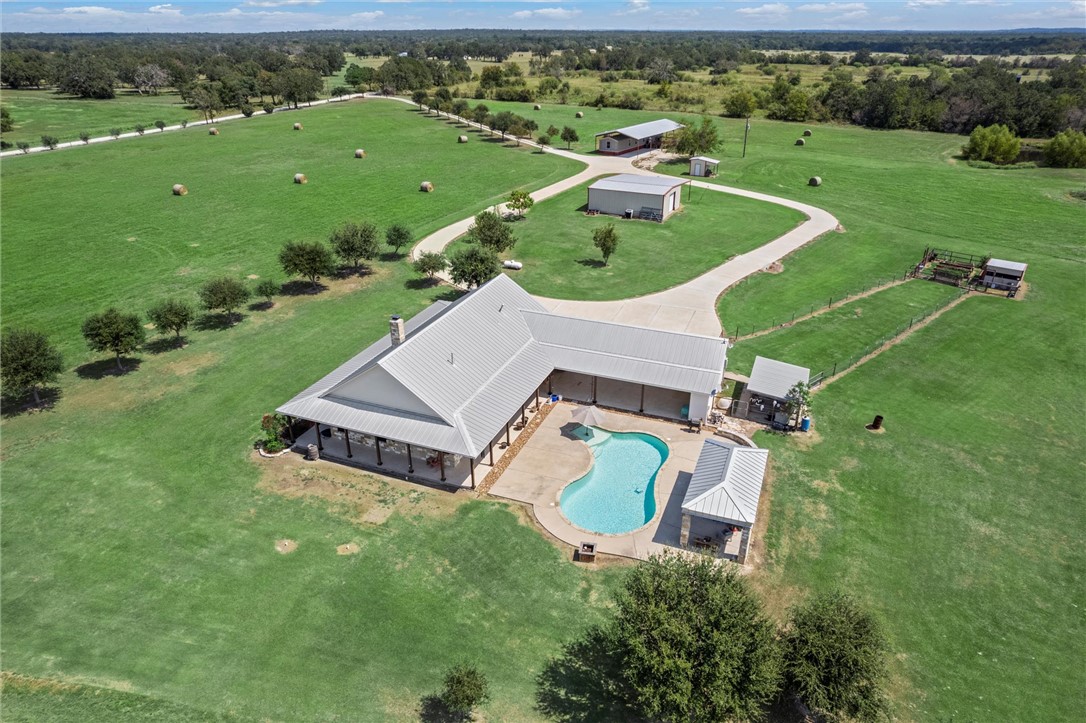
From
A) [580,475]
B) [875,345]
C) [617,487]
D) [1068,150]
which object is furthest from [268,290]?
[1068,150]

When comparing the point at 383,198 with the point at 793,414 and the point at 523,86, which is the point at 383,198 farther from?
the point at 523,86

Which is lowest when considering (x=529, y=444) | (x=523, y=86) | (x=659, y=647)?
(x=529, y=444)

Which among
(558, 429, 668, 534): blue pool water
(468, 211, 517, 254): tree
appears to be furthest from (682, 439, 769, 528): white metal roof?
(468, 211, 517, 254): tree

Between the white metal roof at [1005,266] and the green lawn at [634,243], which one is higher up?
the white metal roof at [1005,266]

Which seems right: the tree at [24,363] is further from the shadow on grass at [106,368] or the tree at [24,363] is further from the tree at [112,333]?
the shadow on grass at [106,368]

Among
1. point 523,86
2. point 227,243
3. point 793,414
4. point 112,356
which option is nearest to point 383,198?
point 227,243

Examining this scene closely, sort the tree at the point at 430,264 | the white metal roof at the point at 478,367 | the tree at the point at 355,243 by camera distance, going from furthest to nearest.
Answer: the tree at the point at 355,243 → the tree at the point at 430,264 → the white metal roof at the point at 478,367

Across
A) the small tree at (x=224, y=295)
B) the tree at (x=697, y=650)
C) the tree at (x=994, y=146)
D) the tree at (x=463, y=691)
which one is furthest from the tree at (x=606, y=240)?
the tree at (x=994, y=146)
